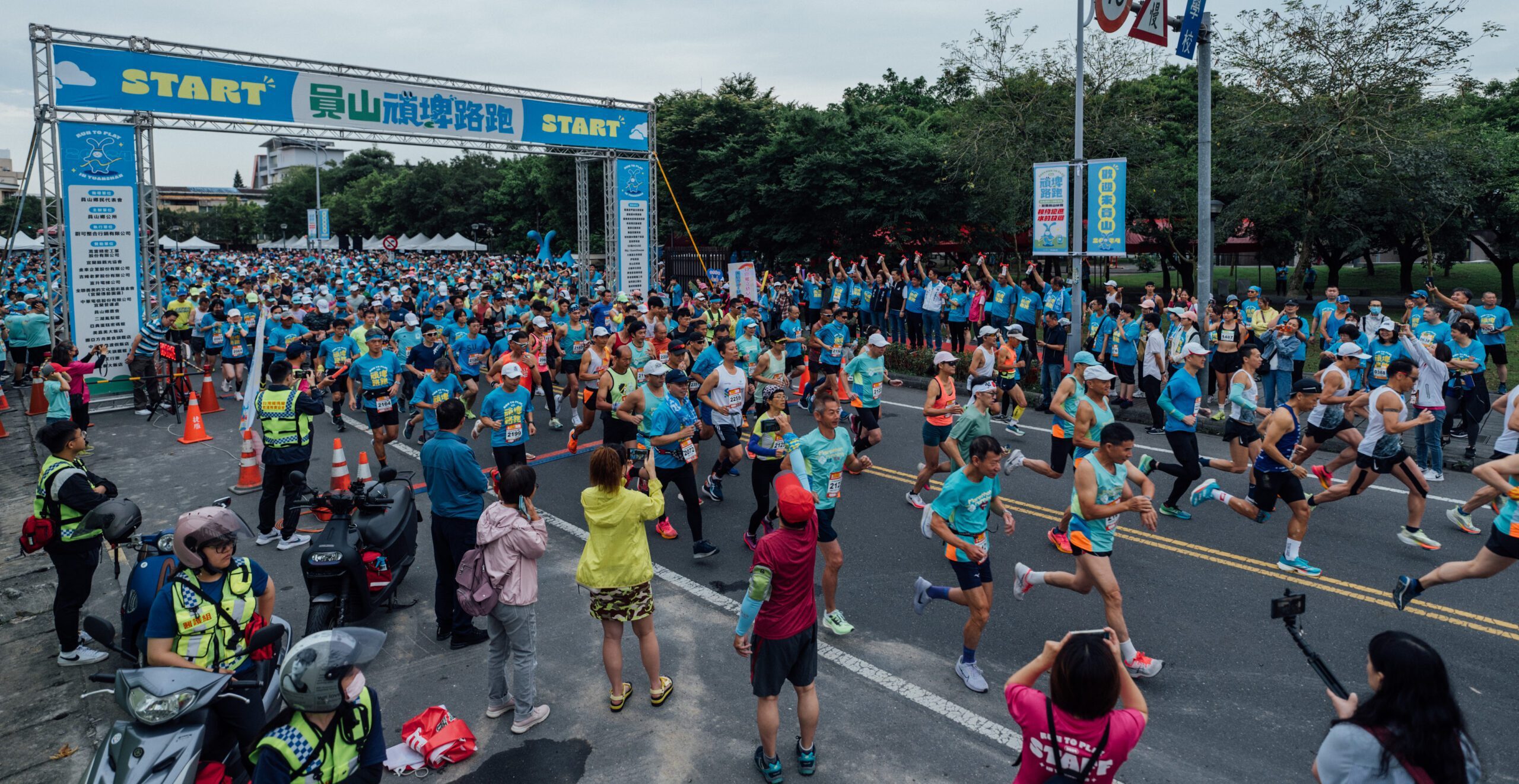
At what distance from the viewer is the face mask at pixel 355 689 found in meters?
3.38

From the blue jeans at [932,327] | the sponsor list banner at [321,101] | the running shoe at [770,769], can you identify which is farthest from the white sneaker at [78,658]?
the blue jeans at [932,327]

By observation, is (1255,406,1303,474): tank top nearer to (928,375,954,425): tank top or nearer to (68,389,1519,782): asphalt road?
(68,389,1519,782): asphalt road

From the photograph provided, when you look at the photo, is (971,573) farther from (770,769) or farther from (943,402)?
(943,402)

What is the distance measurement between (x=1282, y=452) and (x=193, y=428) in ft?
47.1

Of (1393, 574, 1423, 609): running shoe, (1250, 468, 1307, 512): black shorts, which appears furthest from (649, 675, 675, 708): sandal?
(1250, 468, 1307, 512): black shorts

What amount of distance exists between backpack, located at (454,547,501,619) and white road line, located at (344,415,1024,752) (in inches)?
91.6

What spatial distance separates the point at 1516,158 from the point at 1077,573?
2830cm

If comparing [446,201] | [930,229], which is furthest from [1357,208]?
[446,201]

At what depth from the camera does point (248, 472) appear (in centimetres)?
1105

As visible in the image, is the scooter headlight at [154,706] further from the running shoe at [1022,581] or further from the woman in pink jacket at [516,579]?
the running shoe at [1022,581]

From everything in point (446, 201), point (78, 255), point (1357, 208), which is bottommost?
point (78, 255)

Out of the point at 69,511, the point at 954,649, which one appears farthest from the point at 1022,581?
the point at 69,511

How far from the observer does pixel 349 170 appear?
101250 mm

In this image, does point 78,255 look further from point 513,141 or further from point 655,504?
point 655,504
